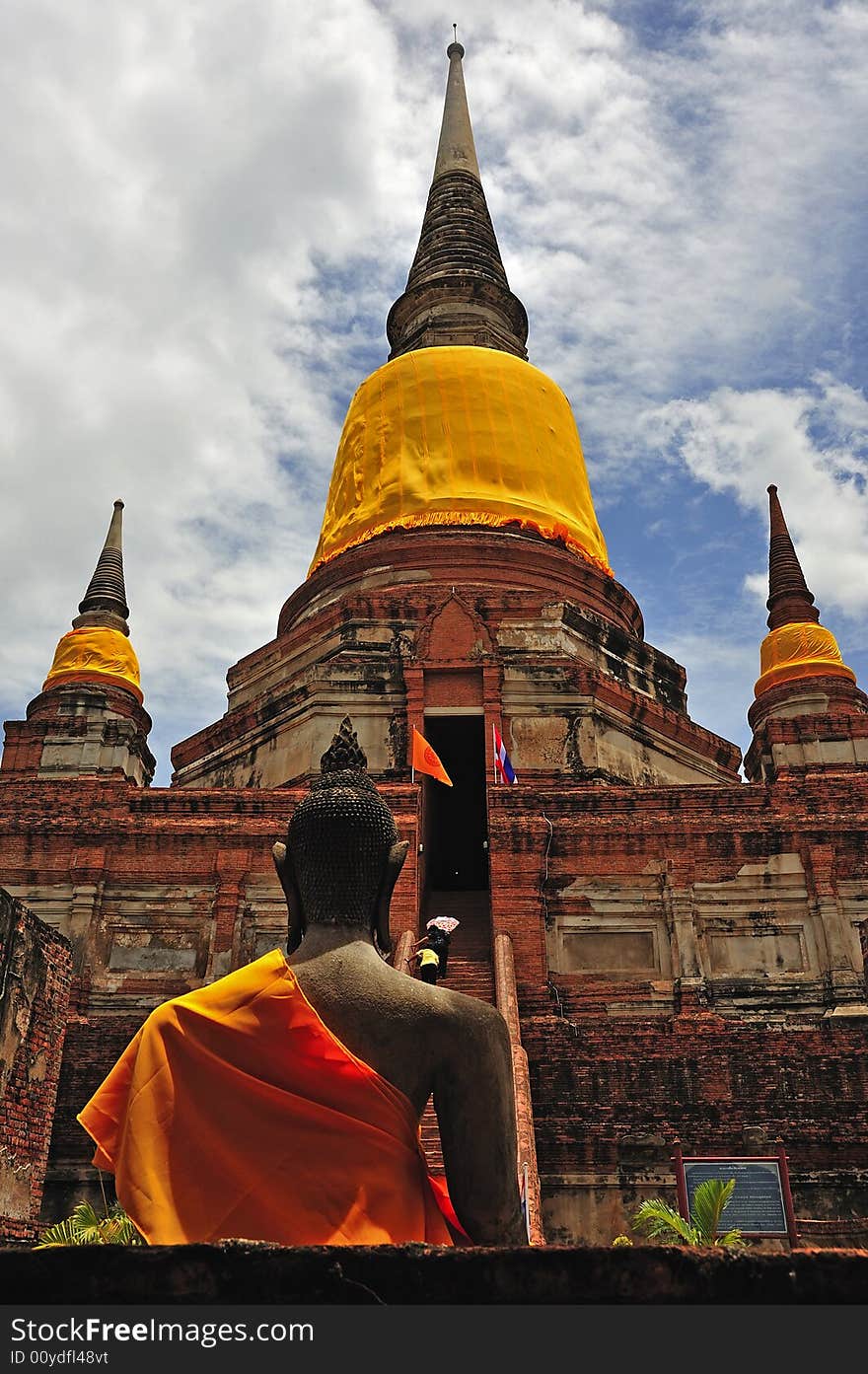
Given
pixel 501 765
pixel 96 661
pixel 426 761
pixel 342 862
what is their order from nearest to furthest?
pixel 342 862
pixel 426 761
pixel 501 765
pixel 96 661

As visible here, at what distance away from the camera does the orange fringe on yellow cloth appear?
3.39m

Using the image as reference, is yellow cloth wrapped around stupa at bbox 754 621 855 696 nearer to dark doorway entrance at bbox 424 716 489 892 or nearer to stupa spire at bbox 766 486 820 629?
stupa spire at bbox 766 486 820 629

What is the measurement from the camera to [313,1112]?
355 centimetres

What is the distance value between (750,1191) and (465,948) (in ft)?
21.4

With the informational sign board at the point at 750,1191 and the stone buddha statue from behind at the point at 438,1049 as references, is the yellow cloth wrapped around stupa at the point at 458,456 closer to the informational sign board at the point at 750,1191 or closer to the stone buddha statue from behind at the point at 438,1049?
the informational sign board at the point at 750,1191

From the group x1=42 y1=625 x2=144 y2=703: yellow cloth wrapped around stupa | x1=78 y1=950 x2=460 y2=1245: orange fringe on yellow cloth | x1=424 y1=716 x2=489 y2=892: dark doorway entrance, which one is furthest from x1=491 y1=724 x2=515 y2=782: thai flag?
x1=78 y1=950 x2=460 y2=1245: orange fringe on yellow cloth

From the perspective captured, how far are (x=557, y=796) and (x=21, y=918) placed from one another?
23.8 ft

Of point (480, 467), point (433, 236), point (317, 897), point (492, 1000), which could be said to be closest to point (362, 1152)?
point (317, 897)

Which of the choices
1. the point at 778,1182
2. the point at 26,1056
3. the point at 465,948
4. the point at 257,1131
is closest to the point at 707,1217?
the point at 778,1182

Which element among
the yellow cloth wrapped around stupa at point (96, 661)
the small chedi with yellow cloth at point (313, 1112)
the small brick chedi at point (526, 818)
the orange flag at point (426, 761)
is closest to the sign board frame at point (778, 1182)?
the small brick chedi at point (526, 818)

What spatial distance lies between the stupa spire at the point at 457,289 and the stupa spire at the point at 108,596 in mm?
9308

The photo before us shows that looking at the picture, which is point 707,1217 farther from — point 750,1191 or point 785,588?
point 785,588

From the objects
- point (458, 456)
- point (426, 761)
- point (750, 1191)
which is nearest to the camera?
point (750, 1191)

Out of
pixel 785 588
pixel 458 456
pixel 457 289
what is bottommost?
pixel 785 588
